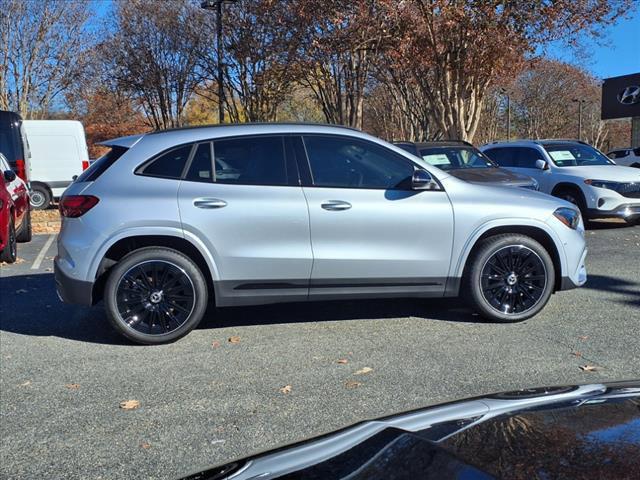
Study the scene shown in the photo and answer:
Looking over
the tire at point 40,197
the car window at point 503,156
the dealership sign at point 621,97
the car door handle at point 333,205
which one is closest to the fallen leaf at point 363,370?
the car door handle at point 333,205

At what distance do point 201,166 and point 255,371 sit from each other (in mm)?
1823

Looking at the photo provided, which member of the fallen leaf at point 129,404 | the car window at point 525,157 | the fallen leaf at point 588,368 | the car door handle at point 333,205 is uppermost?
the car window at point 525,157

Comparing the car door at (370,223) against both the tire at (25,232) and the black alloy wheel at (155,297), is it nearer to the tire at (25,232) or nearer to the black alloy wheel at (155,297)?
the black alloy wheel at (155,297)

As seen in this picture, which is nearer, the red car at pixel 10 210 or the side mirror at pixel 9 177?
the red car at pixel 10 210

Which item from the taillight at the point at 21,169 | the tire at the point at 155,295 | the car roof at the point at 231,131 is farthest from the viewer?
the taillight at the point at 21,169

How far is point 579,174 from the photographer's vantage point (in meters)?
12.1

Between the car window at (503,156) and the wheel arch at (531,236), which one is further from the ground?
the car window at (503,156)

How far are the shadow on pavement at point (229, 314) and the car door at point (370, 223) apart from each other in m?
0.70

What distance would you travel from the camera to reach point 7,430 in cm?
380

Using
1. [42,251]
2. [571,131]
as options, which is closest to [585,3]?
[42,251]

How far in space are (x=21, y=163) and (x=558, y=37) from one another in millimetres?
13560

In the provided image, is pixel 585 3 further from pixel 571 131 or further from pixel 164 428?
pixel 571 131

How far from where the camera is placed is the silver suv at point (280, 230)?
17.3ft

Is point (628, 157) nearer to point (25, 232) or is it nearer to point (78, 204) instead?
point (25, 232)
